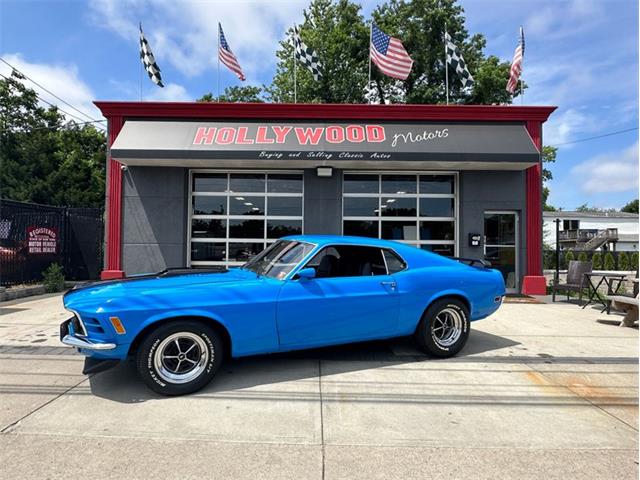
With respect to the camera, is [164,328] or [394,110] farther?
[394,110]

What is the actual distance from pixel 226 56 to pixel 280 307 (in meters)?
10.9

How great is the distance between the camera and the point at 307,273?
4234mm

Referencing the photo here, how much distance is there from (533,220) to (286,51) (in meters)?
24.1

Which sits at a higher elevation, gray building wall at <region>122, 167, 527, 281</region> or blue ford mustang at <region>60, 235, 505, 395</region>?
gray building wall at <region>122, 167, 527, 281</region>

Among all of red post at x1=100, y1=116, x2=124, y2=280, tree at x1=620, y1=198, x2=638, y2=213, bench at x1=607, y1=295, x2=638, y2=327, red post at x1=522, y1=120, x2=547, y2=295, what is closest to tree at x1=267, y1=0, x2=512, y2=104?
red post at x1=522, y1=120, x2=547, y2=295

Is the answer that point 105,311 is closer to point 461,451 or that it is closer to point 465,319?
point 461,451

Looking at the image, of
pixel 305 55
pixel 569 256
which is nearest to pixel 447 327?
pixel 305 55

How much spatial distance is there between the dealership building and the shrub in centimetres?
138

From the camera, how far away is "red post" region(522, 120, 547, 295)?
10.9 meters

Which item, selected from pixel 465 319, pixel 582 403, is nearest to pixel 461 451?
pixel 582 403

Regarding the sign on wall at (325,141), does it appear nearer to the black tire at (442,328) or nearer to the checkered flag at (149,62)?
→ the checkered flag at (149,62)

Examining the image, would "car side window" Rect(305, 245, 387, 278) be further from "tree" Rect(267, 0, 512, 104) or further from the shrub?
"tree" Rect(267, 0, 512, 104)

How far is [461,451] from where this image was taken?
9.50 ft

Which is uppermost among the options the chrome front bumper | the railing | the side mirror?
the railing
